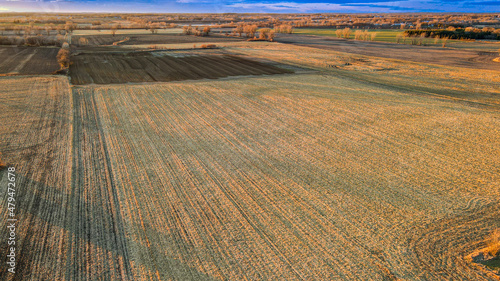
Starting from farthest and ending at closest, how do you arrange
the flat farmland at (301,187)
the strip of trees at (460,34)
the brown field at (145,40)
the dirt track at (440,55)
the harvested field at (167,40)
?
the strip of trees at (460,34) < the harvested field at (167,40) < the brown field at (145,40) < the dirt track at (440,55) < the flat farmland at (301,187)

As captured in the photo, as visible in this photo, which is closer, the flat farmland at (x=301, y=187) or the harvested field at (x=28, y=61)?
the flat farmland at (x=301, y=187)

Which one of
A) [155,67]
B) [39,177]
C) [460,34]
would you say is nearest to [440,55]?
[460,34]

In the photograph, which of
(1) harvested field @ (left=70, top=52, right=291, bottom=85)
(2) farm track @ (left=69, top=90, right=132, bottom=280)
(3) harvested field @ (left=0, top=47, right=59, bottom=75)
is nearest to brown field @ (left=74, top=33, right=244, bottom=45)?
(3) harvested field @ (left=0, top=47, right=59, bottom=75)

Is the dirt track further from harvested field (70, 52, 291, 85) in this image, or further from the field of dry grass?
harvested field (70, 52, 291, 85)

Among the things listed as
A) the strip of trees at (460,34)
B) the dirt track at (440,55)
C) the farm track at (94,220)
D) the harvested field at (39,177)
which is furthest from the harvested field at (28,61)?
the strip of trees at (460,34)

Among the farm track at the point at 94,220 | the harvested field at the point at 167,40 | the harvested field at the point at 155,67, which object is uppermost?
the harvested field at the point at 167,40

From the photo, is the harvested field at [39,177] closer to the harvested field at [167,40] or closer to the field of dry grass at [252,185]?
the field of dry grass at [252,185]
